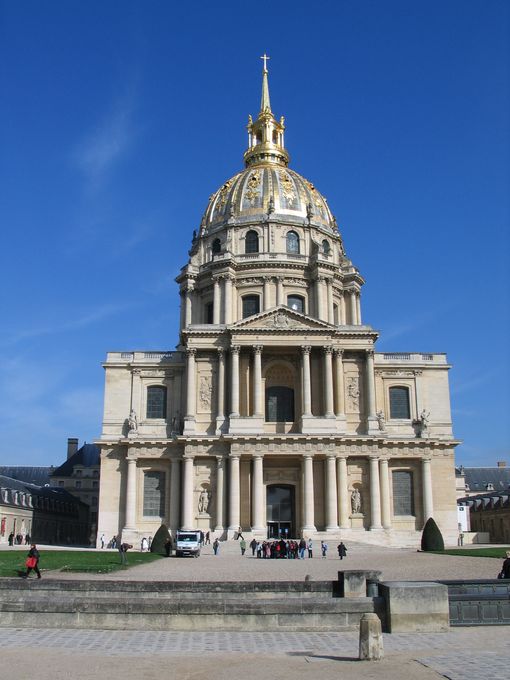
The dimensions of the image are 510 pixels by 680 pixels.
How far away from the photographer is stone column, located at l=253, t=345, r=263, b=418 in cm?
5384

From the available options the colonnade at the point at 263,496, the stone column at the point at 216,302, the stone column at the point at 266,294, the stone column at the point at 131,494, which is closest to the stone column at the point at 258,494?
the colonnade at the point at 263,496

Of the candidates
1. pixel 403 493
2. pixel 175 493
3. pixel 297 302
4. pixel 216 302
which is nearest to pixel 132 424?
pixel 175 493

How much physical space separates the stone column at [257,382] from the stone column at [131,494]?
9628mm

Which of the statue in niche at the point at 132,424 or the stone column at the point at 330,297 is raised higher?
the stone column at the point at 330,297

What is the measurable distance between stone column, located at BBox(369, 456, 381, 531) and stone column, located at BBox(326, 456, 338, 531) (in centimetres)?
275

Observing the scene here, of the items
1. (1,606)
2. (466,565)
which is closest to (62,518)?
(466,565)

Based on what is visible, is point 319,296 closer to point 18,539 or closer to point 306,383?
point 306,383

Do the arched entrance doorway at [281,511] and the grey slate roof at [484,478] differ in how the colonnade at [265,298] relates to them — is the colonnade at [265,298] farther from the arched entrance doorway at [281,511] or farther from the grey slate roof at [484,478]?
the grey slate roof at [484,478]

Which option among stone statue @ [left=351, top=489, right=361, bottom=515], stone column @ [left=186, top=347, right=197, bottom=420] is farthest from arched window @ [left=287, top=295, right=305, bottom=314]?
stone statue @ [left=351, top=489, right=361, bottom=515]

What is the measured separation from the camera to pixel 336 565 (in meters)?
35.6

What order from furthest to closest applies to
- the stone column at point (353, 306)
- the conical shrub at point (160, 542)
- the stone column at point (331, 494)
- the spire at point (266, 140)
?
1. the spire at point (266, 140)
2. the stone column at point (353, 306)
3. the stone column at point (331, 494)
4. the conical shrub at point (160, 542)

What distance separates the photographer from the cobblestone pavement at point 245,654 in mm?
10633

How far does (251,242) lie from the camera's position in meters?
67.2

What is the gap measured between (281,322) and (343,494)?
13073 mm
